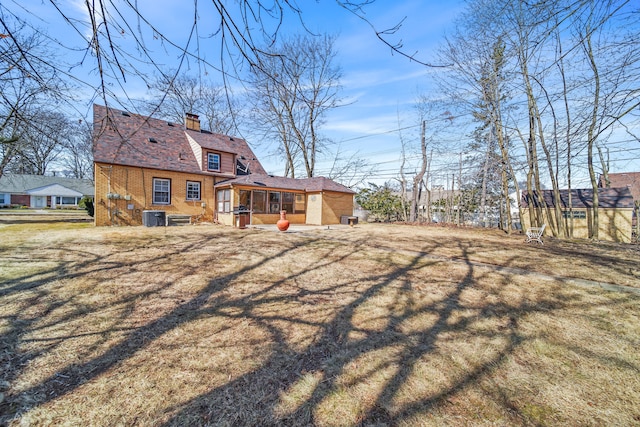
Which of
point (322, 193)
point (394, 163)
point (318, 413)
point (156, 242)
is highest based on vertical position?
point (394, 163)

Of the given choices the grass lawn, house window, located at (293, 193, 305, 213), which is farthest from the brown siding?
the grass lawn

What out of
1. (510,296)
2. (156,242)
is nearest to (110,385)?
(510,296)

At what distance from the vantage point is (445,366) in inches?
98.2

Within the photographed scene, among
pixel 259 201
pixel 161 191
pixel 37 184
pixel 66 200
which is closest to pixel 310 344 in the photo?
pixel 259 201

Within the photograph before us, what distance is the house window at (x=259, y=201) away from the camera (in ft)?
49.3

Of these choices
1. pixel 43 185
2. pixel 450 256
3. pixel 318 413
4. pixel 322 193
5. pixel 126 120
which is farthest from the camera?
pixel 43 185

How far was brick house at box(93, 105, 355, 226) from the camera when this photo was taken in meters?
12.4

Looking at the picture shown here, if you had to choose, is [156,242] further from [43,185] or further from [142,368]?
[43,185]

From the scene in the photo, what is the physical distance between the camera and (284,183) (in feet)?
53.4

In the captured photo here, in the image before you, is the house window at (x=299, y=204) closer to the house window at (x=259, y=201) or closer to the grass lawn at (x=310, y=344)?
the house window at (x=259, y=201)

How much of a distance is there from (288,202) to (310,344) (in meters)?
13.9

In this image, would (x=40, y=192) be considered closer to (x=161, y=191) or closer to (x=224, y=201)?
(x=161, y=191)

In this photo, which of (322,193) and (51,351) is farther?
(322,193)

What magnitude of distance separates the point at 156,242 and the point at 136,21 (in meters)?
6.66
